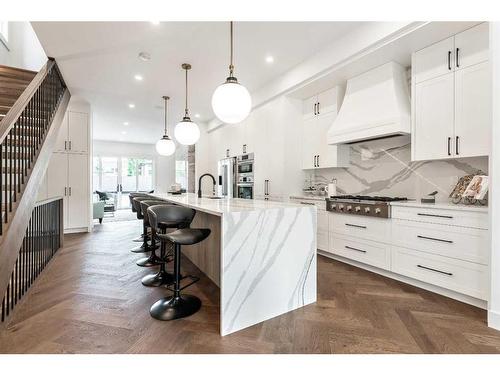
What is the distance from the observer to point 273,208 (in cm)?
209

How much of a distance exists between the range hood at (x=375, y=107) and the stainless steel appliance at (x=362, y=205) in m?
0.77

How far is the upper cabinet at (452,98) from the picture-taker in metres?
2.42

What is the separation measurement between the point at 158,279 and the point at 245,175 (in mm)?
3008

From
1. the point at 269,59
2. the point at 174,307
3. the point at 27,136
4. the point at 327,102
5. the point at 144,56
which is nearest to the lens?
the point at 174,307

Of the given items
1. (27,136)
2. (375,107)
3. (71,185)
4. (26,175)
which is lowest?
(71,185)

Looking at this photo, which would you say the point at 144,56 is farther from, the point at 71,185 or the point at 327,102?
the point at 71,185

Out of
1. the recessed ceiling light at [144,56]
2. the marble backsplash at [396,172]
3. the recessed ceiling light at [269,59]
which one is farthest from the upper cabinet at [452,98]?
the recessed ceiling light at [144,56]

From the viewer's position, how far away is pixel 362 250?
3.23 m

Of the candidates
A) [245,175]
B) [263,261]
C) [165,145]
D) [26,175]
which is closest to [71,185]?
[165,145]

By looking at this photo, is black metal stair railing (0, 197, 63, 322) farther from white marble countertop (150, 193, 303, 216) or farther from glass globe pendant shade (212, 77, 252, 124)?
glass globe pendant shade (212, 77, 252, 124)

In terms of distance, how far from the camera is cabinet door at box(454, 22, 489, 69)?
94.7 inches
